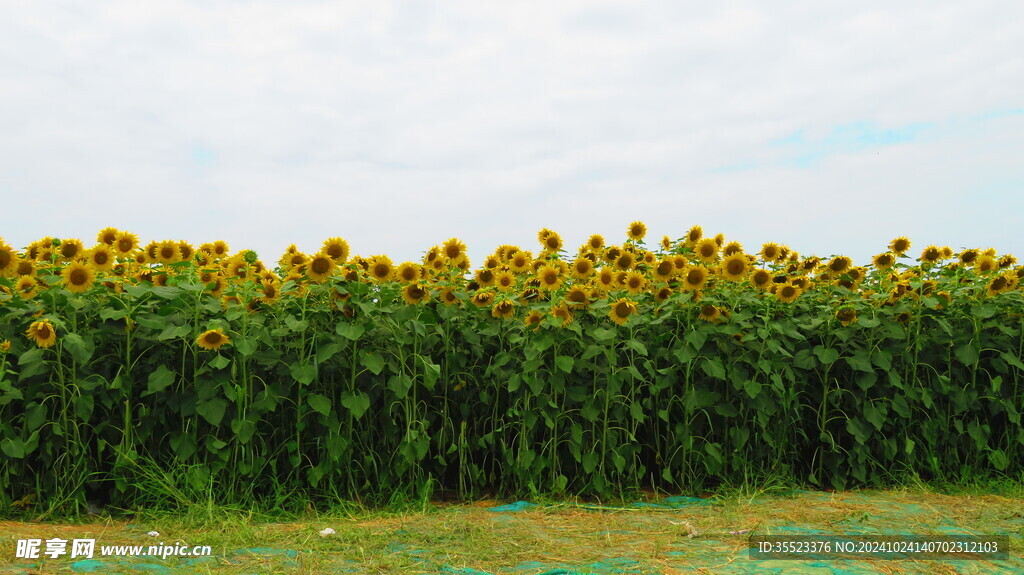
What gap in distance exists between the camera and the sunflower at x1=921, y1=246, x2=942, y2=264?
21.0ft

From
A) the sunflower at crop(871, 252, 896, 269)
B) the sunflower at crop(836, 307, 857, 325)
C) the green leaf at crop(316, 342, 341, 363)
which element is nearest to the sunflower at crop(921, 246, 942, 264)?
the sunflower at crop(871, 252, 896, 269)

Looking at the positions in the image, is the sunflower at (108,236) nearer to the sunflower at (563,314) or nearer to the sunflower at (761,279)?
the sunflower at (563,314)

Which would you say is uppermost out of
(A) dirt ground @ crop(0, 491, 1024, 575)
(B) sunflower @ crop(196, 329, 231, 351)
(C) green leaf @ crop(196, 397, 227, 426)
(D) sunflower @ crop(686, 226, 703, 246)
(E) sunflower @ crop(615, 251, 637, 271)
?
(D) sunflower @ crop(686, 226, 703, 246)

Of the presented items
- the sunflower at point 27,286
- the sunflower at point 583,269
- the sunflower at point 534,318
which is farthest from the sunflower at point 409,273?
the sunflower at point 27,286

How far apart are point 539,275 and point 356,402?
1.48 meters

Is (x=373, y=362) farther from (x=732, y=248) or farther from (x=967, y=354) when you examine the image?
(x=967, y=354)

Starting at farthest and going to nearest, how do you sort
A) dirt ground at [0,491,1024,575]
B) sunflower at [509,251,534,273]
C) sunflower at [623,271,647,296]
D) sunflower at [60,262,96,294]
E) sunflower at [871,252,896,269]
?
sunflower at [871,252,896,269] → sunflower at [509,251,534,273] → sunflower at [623,271,647,296] → sunflower at [60,262,96,294] → dirt ground at [0,491,1024,575]

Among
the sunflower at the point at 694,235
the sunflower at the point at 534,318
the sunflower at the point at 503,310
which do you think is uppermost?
the sunflower at the point at 694,235

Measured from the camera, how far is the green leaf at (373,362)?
4766 millimetres

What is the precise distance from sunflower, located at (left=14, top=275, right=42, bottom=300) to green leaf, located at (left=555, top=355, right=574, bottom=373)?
3323 mm

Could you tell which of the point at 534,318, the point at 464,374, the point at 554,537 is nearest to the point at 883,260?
the point at 534,318

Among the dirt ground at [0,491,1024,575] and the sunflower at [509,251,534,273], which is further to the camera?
the sunflower at [509,251,534,273]

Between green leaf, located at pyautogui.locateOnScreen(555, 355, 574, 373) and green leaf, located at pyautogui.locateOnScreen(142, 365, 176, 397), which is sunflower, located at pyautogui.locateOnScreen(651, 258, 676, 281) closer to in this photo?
green leaf, located at pyautogui.locateOnScreen(555, 355, 574, 373)

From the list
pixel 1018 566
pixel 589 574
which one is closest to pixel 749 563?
pixel 589 574
